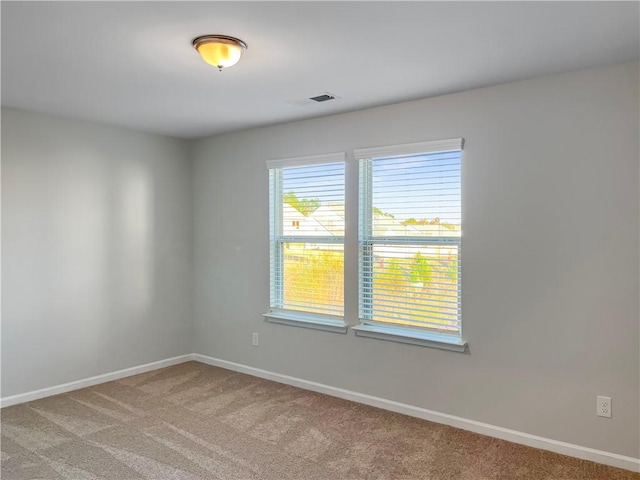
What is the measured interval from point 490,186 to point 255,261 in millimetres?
2369

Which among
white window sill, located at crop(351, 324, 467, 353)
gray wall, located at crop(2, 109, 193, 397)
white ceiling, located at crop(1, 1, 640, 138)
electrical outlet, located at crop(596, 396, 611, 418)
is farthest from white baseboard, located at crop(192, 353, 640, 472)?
white ceiling, located at crop(1, 1, 640, 138)

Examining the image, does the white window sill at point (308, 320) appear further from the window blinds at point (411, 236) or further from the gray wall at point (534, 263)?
the window blinds at point (411, 236)

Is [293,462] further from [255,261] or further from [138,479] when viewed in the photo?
[255,261]

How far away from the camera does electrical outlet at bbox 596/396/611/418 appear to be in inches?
114

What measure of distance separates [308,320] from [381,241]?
102cm

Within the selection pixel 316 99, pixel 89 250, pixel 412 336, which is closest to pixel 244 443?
pixel 412 336

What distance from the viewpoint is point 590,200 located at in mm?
2943

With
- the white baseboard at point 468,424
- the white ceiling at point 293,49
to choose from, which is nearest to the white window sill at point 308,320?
the white baseboard at point 468,424

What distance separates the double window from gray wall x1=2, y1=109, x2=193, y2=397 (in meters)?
1.28

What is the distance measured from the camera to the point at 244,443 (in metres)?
3.20

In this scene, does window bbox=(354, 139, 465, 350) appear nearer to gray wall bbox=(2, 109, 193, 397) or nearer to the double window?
the double window

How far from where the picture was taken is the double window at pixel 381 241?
3543 millimetres

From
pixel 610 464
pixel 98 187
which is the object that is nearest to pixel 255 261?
pixel 98 187

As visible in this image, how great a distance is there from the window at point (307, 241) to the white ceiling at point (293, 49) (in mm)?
708
